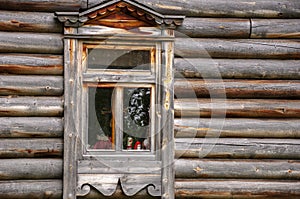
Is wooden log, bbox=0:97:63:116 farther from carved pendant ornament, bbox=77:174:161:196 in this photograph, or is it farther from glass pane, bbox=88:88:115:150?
carved pendant ornament, bbox=77:174:161:196

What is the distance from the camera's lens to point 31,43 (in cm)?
574

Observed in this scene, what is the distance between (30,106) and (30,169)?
2.30ft

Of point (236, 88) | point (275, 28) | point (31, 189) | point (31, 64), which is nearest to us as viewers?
point (31, 189)

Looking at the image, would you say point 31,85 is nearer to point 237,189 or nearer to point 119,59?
point 119,59

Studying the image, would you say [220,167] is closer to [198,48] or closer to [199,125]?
[199,125]

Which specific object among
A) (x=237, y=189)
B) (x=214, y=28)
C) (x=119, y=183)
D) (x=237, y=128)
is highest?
(x=214, y=28)

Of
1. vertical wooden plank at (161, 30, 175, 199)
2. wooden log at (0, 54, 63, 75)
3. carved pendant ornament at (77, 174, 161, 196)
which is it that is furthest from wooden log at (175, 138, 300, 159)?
wooden log at (0, 54, 63, 75)

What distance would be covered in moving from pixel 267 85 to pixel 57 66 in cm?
246

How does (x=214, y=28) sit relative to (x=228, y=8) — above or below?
below

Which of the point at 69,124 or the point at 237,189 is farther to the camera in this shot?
the point at 237,189

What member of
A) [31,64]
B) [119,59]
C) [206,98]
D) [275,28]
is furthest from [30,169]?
[275,28]

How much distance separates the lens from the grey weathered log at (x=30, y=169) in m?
5.61

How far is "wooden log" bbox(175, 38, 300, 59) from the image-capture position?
5930mm

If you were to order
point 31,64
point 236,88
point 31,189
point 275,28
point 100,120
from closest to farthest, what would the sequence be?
point 31,189
point 31,64
point 100,120
point 236,88
point 275,28
